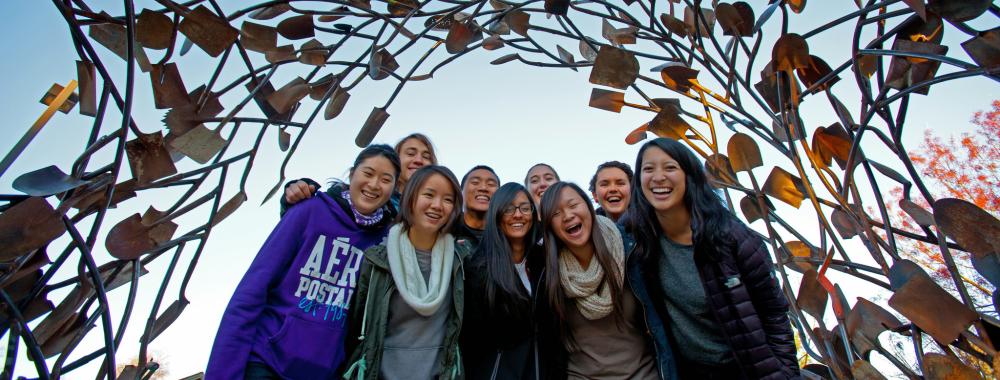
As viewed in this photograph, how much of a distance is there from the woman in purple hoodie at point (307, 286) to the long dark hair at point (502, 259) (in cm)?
38

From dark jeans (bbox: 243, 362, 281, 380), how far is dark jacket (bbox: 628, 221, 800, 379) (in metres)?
1.18

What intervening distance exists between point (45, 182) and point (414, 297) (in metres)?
1.14

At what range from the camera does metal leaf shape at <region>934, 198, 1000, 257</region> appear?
0.39 m

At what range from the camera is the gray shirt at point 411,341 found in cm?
148

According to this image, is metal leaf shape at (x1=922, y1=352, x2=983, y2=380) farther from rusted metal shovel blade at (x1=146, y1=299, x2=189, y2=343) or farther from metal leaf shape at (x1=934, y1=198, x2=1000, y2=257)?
rusted metal shovel blade at (x1=146, y1=299, x2=189, y2=343)

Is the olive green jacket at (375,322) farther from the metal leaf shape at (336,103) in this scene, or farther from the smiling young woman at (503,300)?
the metal leaf shape at (336,103)

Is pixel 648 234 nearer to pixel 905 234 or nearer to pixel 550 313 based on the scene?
pixel 550 313

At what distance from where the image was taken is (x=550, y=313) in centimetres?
161

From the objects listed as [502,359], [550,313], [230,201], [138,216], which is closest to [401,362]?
[502,359]

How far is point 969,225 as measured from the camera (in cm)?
39

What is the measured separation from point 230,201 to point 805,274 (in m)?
0.67

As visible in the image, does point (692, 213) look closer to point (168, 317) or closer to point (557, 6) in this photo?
point (557, 6)

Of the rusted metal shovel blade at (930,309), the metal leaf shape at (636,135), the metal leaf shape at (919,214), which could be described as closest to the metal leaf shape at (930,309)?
the rusted metal shovel blade at (930,309)

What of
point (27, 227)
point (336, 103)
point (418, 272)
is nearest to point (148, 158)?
point (27, 227)
